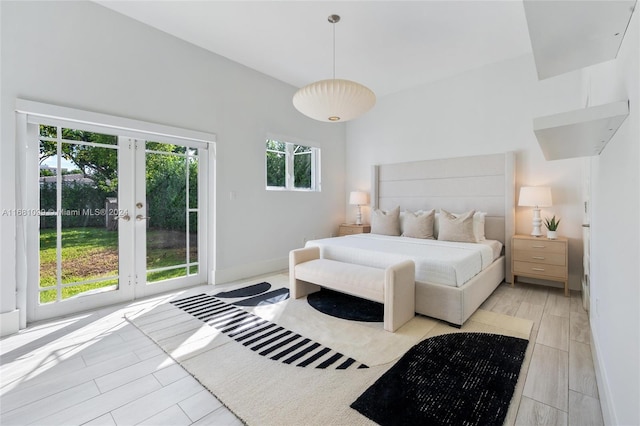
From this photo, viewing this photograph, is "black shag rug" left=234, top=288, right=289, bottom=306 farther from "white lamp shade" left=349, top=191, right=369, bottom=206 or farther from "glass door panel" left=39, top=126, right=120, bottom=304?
"white lamp shade" left=349, top=191, right=369, bottom=206

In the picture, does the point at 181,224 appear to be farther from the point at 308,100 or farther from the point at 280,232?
the point at 308,100

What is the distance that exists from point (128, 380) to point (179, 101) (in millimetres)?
2929

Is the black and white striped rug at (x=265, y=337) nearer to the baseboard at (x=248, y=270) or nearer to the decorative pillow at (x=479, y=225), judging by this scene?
the baseboard at (x=248, y=270)

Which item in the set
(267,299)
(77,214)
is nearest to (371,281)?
(267,299)

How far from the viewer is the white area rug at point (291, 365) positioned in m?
1.43

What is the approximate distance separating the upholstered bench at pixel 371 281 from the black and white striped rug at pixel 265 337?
585mm

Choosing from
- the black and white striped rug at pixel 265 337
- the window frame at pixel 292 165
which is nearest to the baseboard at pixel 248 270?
the black and white striped rug at pixel 265 337

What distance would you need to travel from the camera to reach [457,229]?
11.5ft

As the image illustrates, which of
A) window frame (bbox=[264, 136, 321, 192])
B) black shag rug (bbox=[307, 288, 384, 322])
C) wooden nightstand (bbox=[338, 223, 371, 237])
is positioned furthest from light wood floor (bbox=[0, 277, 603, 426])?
wooden nightstand (bbox=[338, 223, 371, 237])

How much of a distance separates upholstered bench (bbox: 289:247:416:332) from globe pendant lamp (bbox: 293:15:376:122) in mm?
1494

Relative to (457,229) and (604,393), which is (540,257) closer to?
(457,229)

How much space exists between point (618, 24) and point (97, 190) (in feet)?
12.7

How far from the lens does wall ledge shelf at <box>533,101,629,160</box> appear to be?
3.26 feet

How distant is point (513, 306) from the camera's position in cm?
283
